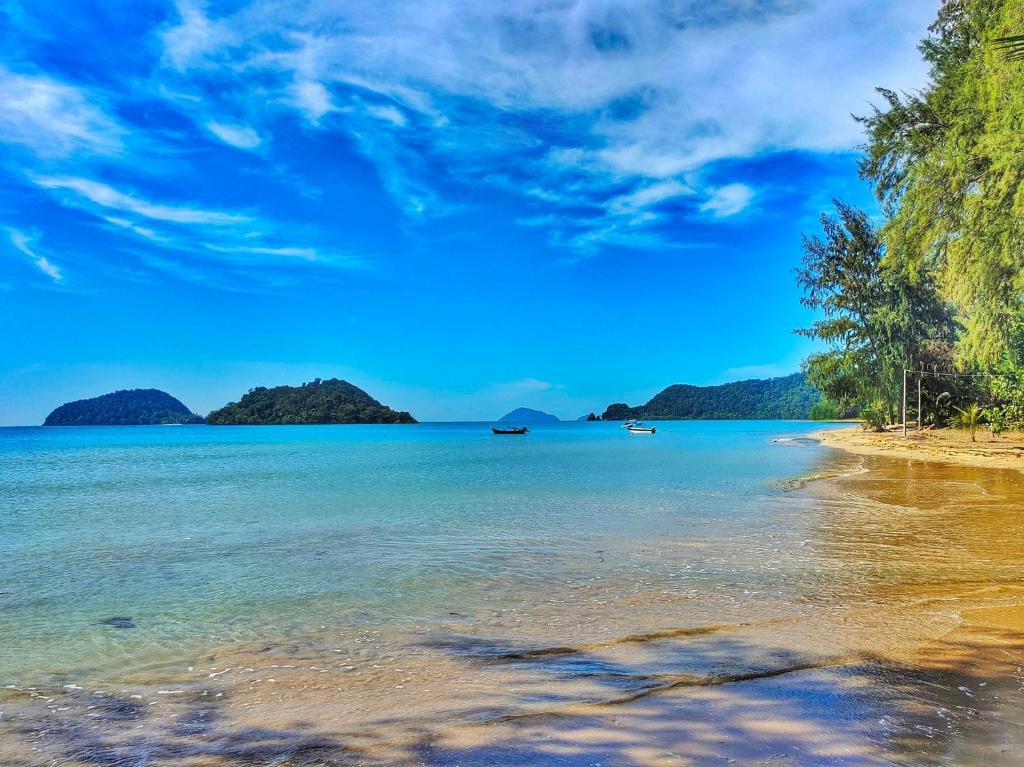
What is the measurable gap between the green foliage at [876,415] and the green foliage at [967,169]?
29254 millimetres

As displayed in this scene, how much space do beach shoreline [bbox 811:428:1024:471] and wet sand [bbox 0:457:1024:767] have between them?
2159 cm

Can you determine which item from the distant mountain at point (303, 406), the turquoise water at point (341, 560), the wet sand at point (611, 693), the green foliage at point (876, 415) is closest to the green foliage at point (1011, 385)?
the turquoise water at point (341, 560)

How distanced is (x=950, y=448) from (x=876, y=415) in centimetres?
2193

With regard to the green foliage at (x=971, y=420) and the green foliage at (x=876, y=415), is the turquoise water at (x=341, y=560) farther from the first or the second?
the green foliage at (x=876, y=415)

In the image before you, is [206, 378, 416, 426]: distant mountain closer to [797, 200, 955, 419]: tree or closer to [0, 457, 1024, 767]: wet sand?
[797, 200, 955, 419]: tree

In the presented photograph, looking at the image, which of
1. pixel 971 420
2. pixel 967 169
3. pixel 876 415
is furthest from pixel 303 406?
pixel 967 169

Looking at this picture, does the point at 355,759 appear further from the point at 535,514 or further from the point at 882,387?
the point at 882,387

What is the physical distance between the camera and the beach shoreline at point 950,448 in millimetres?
24513

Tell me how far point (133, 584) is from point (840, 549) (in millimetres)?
10326

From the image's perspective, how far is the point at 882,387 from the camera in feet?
147

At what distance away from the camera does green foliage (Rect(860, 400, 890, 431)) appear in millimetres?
47234

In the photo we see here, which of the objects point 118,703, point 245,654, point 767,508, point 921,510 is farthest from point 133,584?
point 921,510

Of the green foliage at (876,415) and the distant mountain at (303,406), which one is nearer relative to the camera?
the green foliage at (876,415)

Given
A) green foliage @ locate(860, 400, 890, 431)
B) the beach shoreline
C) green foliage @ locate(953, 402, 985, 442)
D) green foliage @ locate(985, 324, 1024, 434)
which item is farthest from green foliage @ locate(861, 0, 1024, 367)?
green foliage @ locate(860, 400, 890, 431)
